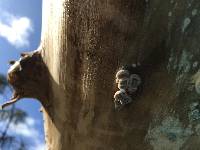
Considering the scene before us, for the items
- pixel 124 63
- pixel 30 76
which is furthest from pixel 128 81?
pixel 30 76

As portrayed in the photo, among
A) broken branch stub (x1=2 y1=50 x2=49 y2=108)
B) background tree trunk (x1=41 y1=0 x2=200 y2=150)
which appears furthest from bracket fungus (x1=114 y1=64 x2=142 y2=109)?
broken branch stub (x1=2 y1=50 x2=49 y2=108)

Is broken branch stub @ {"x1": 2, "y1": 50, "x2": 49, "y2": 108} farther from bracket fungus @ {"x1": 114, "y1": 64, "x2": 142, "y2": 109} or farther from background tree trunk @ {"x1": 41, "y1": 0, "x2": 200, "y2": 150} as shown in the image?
bracket fungus @ {"x1": 114, "y1": 64, "x2": 142, "y2": 109}

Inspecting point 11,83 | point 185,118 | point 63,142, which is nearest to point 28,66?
point 11,83

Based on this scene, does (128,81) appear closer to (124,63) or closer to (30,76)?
(124,63)

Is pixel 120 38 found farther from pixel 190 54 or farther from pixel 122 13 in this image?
pixel 190 54

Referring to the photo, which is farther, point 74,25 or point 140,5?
point 74,25

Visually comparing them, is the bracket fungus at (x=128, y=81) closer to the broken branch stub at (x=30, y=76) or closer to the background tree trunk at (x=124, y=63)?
the background tree trunk at (x=124, y=63)

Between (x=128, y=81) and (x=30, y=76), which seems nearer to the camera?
(x=128, y=81)
